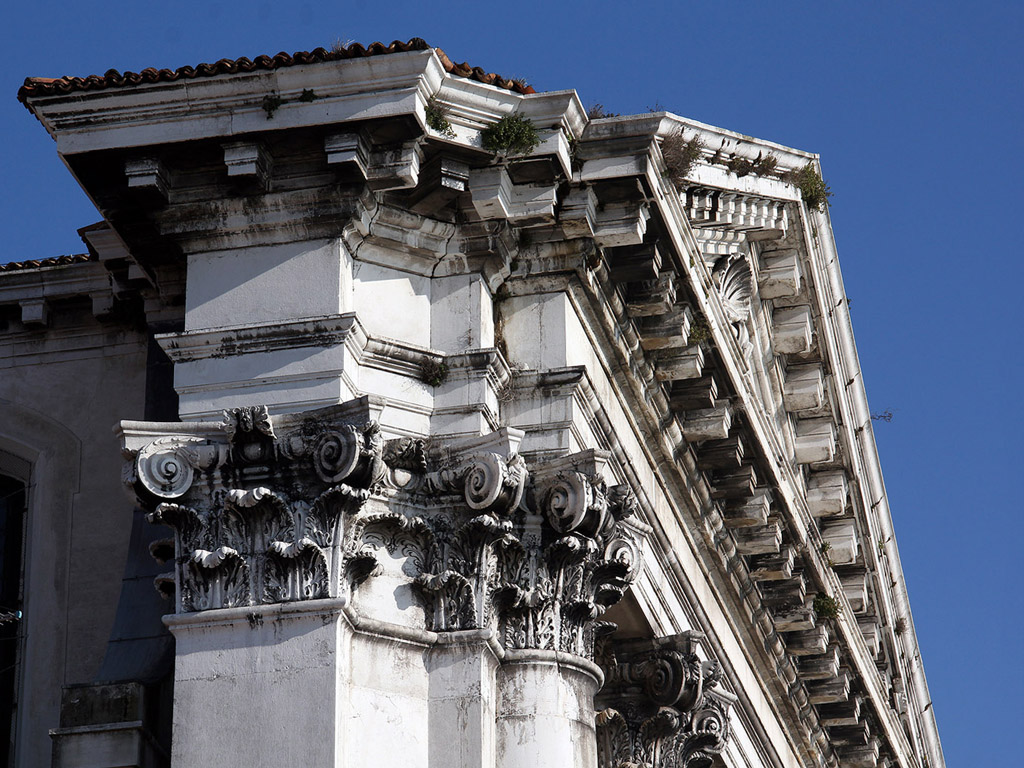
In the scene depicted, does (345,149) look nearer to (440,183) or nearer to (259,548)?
(440,183)

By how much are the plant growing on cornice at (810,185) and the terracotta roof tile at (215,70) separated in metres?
5.68

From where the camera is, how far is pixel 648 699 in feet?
49.0

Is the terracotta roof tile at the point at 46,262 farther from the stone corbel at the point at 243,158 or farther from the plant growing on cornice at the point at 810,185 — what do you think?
the plant growing on cornice at the point at 810,185

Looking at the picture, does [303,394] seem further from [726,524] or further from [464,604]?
[726,524]

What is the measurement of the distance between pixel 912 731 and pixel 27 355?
17445 millimetres

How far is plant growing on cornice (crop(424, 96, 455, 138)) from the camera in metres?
11.8

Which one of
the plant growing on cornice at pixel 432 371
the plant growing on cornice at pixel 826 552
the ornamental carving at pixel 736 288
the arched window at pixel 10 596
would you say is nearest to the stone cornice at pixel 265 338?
the plant growing on cornice at pixel 432 371

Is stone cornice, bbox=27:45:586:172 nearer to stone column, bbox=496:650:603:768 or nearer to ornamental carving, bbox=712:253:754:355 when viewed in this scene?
stone column, bbox=496:650:603:768

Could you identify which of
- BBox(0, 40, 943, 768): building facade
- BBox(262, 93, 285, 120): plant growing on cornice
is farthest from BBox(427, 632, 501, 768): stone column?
BBox(262, 93, 285, 120): plant growing on cornice

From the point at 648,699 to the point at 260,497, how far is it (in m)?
5.01

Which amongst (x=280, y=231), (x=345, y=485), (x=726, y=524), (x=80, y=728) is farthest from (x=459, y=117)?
(x=726, y=524)

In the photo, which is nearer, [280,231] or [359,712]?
[359,712]

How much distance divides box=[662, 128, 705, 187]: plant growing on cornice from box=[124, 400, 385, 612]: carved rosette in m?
3.97

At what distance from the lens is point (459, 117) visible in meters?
12.0
